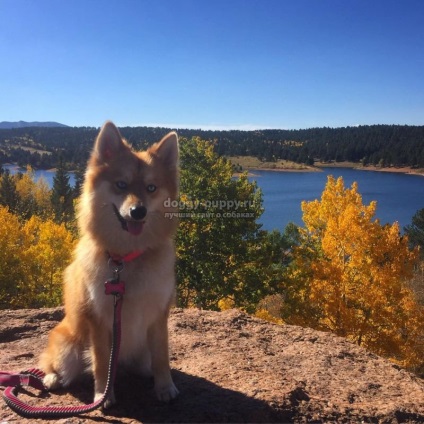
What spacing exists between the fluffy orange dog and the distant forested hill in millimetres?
97072

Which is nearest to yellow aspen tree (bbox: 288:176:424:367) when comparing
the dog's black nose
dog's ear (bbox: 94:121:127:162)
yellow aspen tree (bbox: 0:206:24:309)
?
dog's ear (bbox: 94:121:127:162)

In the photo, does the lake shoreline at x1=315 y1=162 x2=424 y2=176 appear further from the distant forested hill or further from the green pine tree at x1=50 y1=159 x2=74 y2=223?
the green pine tree at x1=50 y1=159 x2=74 y2=223

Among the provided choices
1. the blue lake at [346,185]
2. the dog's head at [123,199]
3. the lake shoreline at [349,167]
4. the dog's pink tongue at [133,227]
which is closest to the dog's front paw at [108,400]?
the dog's head at [123,199]

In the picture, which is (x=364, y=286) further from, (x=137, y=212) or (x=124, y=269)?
(x=137, y=212)

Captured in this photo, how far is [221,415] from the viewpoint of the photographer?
12.1 feet

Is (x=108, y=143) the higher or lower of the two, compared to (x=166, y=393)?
higher

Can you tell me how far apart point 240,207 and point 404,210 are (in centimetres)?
5440

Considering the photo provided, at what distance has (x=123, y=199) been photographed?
3850mm

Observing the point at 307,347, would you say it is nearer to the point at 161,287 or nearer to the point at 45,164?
the point at 161,287

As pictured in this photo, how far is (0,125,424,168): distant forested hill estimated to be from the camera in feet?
386

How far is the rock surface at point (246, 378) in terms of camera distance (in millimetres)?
3822

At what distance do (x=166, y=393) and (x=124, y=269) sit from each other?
1.40 metres

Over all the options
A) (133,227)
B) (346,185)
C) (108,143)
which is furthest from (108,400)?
(346,185)

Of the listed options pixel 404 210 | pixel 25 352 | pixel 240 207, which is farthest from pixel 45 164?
pixel 25 352
